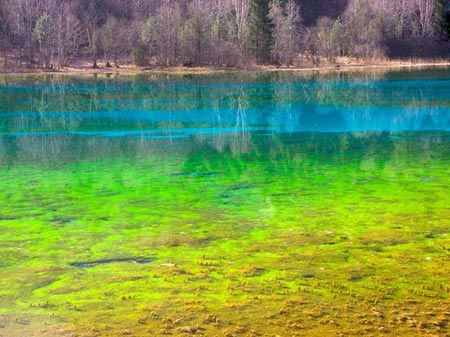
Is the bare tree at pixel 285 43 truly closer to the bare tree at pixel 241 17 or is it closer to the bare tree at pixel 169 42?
the bare tree at pixel 241 17

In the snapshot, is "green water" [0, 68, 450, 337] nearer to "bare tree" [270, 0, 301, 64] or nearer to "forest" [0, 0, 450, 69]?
"forest" [0, 0, 450, 69]

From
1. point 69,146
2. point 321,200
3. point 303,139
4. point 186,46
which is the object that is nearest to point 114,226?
point 321,200

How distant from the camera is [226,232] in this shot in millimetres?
7484

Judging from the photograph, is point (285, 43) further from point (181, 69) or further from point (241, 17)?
point (181, 69)

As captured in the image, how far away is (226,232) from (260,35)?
52.4 meters

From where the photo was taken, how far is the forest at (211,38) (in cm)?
5606

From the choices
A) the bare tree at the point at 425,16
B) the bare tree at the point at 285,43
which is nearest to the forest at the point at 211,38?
the bare tree at the point at 285,43

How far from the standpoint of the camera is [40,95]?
29109 millimetres

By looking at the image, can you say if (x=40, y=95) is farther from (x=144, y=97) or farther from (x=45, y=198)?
(x=45, y=198)

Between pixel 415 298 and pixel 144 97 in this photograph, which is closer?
pixel 415 298

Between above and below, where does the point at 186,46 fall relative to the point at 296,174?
above

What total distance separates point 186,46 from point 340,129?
1589 inches

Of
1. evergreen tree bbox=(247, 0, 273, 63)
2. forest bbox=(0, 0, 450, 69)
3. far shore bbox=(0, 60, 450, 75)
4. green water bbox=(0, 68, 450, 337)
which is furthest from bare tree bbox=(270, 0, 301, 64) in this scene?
green water bbox=(0, 68, 450, 337)

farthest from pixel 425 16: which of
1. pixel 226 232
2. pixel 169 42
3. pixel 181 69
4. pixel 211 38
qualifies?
pixel 226 232
